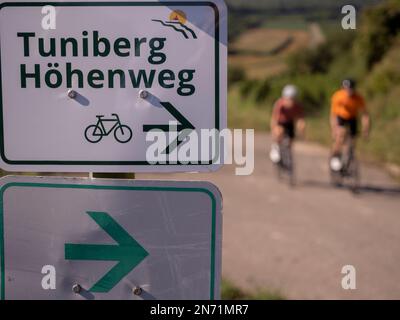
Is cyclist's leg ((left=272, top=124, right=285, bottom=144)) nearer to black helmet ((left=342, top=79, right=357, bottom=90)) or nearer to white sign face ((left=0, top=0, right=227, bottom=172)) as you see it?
black helmet ((left=342, top=79, right=357, bottom=90))

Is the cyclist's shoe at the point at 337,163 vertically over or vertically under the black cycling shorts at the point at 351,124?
under

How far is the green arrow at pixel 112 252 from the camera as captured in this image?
1.86 meters

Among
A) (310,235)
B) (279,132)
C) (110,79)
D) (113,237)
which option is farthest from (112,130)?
(279,132)

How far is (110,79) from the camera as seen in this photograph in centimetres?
182

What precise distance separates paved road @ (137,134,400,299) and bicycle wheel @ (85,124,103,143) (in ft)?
12.8

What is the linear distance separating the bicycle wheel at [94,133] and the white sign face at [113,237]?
117 millimetres

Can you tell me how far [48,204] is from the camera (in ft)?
6.13

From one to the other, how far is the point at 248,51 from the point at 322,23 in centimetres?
616

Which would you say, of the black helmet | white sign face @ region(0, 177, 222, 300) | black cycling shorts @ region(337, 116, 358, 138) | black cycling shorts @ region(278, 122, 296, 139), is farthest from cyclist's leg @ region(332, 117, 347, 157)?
white sign face @ region(0, 177, 222, 300)

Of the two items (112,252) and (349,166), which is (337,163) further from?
(112,252)

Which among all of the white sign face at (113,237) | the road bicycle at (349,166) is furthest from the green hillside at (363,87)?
the white sign face at (113,237)

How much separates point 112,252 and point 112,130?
0.34 meters

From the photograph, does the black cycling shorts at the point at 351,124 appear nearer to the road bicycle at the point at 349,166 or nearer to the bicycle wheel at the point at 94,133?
the road bicycle at the point at 349,166

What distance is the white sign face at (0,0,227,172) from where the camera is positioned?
181 cm
